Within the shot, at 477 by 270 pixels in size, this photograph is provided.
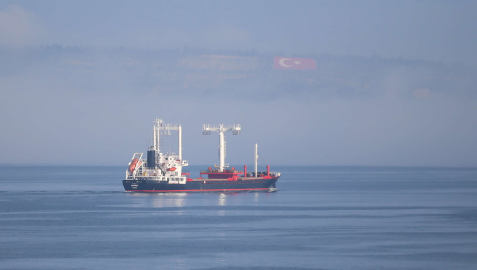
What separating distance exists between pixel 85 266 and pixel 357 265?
61.6 ft

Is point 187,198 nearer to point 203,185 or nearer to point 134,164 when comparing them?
point 203,185

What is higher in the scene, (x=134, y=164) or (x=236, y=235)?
(x=134, y=164)

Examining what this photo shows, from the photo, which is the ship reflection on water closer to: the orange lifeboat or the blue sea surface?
the blue sea surface

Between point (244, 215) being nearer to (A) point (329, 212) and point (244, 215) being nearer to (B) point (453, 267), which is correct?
(A) point (329, 212)

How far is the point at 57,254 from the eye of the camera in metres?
46.4

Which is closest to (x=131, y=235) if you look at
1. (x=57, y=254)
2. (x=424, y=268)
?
(x=57, y=254)

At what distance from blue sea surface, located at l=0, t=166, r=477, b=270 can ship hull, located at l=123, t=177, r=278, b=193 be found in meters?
5.00

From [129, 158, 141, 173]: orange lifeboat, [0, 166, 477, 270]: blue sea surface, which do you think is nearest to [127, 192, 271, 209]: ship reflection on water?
[0, 166, 477, 270]: blue sea surface

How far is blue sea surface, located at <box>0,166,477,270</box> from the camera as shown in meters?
43.7

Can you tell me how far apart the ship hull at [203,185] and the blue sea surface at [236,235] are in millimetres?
5003

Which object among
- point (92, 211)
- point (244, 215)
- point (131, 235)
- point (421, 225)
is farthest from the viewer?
point (92, 211)

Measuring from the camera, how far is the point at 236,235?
5656 centimetres

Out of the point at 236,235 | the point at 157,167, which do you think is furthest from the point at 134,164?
the point at 236,235

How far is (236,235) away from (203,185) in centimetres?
4680
